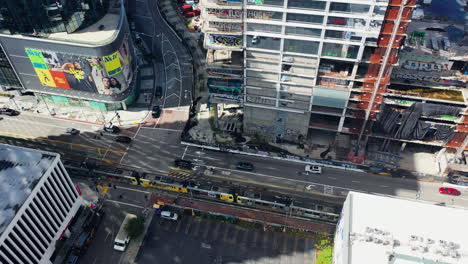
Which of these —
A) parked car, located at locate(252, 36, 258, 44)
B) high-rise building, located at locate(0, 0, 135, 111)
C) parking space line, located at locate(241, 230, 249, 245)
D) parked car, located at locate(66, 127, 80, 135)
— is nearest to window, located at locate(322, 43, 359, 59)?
parked car, located at locate(252, 36, 258, 44)

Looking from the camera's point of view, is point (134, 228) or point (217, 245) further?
point (217, 245)

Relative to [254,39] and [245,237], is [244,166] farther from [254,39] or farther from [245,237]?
[254,39]

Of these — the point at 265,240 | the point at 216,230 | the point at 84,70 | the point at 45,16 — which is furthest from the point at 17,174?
the point at 265,240

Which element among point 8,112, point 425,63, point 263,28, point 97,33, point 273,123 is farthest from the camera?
point 8,112

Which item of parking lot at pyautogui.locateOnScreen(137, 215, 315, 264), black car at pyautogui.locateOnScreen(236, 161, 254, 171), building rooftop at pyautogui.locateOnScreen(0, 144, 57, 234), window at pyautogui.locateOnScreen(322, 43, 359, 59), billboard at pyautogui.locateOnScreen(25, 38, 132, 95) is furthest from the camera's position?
billboard at pyautogui.locateOnScreen(25, 38, 132, 95)

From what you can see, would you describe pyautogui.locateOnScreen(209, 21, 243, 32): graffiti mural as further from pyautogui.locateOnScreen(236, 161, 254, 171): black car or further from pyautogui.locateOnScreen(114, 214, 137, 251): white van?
pyautogui.locateOnScreen(114, 214, 137, 251): white van

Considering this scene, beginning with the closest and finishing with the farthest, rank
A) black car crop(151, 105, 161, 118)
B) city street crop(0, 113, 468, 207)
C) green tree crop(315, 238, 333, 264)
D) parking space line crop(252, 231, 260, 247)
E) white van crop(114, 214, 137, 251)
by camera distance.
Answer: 1. green tree crop(315, 238, 333, 264)
2. white van crop(114, 214, 137, 251)
3. parking space line crop(252, 231, 260, 247)
4. city street crop(0, 113, 468, 207)
5. black car crop(151, 105, 161, 118)

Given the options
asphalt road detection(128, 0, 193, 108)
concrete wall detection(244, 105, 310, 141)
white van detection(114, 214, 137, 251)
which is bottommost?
white van detection(114, 214, 137, 251)
